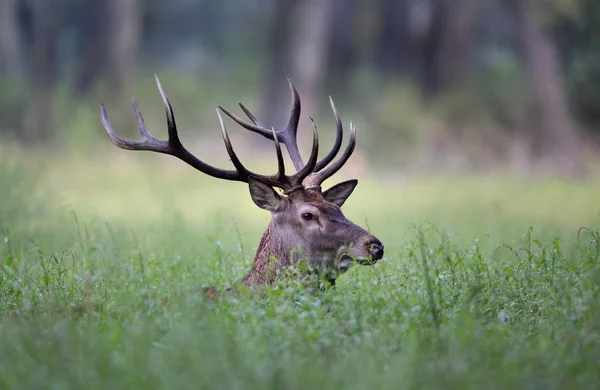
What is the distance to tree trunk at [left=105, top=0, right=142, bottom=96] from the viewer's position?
952 inches

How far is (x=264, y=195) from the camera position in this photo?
7.40 m

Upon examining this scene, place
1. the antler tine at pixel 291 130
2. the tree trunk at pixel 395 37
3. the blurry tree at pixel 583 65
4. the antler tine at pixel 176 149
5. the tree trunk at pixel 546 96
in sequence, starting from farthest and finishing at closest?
the tree trunk at pixel 395 37 < the blurry tree at pixel 583 65 < the tree trunk at pixel 546 96 < the antler tine at pixel 291 130 < the antler tine at pixel 176 149

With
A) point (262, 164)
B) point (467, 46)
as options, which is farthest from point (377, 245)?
point (467, 46)

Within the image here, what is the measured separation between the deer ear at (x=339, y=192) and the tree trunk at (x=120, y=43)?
16.6m

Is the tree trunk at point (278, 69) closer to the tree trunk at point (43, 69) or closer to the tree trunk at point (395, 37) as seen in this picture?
the tree trunk at point (43, 69)

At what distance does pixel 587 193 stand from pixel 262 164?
19.8 feet

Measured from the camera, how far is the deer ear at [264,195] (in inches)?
289

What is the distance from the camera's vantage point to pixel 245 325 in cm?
577

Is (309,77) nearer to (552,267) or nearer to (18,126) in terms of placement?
(18,126)

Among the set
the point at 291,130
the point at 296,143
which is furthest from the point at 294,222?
the point at 291,130

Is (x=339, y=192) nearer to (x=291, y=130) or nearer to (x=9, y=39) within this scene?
(x=291, y=130)

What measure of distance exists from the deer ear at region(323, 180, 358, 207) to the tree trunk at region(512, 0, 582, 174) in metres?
15.9

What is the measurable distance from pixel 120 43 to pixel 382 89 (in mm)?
7435

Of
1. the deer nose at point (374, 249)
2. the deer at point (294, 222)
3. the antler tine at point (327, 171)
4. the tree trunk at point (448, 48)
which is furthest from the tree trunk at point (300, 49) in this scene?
the deer nose at point (374, 249)
